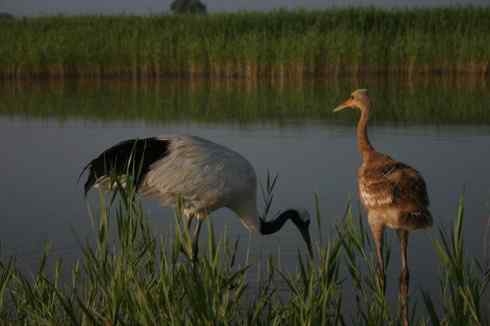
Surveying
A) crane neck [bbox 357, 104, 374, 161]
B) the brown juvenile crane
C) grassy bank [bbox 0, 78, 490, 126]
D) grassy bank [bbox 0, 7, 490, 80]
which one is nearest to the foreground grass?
the brown juvenile crane

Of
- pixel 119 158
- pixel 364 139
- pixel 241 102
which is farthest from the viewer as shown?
pixel 241 102

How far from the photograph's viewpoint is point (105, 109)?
44.7ft

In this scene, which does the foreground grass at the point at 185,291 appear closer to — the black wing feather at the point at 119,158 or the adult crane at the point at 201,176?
the black wing feather at the point at 119,158

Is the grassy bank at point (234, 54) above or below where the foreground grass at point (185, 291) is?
above

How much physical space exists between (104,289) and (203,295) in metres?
0.57

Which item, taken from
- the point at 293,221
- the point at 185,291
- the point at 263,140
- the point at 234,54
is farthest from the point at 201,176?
the point at 234,54

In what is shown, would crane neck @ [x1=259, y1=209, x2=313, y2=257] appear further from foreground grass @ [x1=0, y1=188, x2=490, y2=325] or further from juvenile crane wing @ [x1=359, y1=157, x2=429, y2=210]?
foreground grass @ [x1=0, y1=188, x2=490, y2=325]

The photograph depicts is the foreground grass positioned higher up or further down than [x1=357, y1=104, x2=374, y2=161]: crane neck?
further down

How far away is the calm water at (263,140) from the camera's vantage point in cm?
601

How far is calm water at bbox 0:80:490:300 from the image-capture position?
6.01 meters

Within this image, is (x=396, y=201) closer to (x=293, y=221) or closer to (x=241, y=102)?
(x=293, y=221)

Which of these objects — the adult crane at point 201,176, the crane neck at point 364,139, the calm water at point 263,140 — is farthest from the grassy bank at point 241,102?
the crane neck at point 364,139

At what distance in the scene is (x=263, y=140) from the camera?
10.2m

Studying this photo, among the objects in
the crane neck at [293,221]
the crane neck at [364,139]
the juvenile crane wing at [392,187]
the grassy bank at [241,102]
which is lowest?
the crane neck at [293,221]
